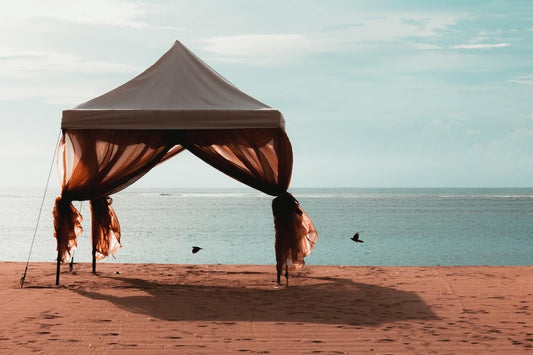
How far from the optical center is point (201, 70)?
9.08 meters

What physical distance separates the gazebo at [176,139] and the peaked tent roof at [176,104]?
1 cm

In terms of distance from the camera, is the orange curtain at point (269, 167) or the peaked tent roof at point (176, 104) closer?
the peaked tent roof at point (176, 104)

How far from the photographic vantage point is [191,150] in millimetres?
8945

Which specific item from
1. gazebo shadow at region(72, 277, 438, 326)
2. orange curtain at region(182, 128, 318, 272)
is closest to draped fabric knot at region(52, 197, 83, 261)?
gazebo shadow at region(72, 277, 438, 326)

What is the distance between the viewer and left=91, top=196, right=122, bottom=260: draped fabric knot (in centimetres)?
960

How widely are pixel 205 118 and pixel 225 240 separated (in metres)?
19.3

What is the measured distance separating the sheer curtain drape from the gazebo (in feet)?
0.03

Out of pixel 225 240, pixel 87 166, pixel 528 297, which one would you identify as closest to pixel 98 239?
pixel 87 166

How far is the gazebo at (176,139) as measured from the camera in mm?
8055

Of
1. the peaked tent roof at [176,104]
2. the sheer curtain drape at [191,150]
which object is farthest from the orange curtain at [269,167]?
the peaked tent roof at [176,104]

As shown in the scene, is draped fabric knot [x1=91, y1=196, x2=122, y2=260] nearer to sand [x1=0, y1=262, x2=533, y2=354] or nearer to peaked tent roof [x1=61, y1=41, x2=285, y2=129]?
sand [x1=0, y1=262, x2=533, y2=354]

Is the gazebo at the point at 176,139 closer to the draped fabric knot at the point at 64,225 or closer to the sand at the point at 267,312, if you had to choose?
the draped fabric knot at the point at 64,225

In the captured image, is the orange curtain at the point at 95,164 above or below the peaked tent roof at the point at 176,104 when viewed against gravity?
below

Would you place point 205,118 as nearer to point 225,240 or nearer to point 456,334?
point 456,334
